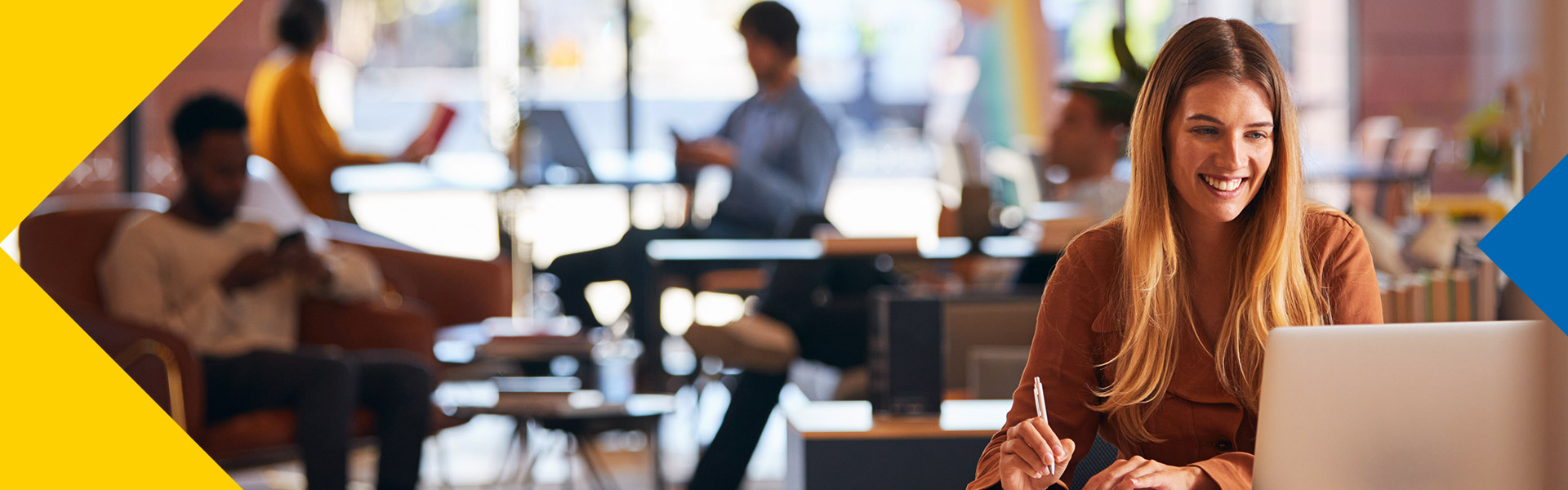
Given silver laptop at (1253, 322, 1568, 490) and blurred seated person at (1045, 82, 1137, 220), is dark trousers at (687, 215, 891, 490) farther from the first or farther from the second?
silver laptop at (1253, 322, 1568, 490)

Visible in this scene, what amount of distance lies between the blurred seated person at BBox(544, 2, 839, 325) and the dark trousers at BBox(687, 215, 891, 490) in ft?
2.43

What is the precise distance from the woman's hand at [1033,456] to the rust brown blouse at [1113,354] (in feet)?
0.31

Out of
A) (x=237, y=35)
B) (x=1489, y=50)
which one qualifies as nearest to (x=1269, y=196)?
(x=237, y=35)

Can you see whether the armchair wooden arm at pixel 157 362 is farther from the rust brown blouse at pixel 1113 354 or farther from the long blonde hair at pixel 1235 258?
the long blonde hair at pixel 1235 258

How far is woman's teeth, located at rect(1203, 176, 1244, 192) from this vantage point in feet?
5.07

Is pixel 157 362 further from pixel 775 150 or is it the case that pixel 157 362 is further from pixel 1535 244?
pixel 1535 244

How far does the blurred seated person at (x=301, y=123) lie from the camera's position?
5.64 metres

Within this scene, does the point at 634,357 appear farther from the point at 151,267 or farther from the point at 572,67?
the point at 572,67

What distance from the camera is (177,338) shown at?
3.12m

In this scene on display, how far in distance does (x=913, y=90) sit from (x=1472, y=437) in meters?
6.74

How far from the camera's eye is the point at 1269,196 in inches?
62.2

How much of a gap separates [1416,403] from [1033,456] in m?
0.37

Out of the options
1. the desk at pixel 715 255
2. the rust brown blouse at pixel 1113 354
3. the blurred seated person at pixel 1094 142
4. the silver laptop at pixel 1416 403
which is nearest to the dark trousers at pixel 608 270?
the desk at pixel 715 255

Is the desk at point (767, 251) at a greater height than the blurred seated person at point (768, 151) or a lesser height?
lesser
